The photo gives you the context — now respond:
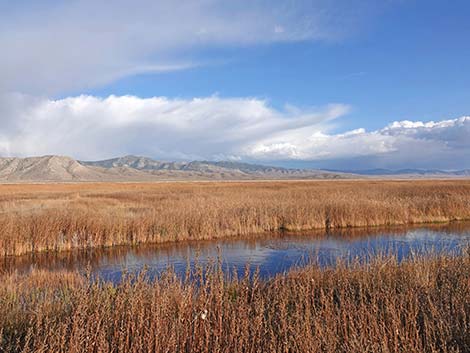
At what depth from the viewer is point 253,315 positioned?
5.77 m

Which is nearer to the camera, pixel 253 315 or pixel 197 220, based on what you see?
pixel 253 315

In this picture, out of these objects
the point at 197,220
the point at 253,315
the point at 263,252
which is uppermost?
the point at 253,315

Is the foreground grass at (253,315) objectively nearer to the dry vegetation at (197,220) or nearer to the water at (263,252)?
the water at (263,252)

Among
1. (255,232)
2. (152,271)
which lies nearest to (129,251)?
(152,271)

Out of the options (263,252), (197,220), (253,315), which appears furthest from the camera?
(197,220)

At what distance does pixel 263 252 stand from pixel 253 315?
369 inches

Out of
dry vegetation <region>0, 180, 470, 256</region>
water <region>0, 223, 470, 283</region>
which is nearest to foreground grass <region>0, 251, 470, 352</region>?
water <region>0, 223, 470, 283</region>

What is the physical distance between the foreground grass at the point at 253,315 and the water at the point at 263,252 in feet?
9.39

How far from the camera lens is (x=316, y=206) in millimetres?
23250

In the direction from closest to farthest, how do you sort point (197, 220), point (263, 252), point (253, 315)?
point (253, 315), point (263, 252), point (197, 220)

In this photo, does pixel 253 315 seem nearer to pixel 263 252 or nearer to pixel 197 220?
pixel 263 252

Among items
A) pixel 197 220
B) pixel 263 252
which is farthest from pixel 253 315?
pixel 197 220

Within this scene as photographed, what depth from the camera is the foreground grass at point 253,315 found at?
4.27m

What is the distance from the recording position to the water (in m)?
12.6
